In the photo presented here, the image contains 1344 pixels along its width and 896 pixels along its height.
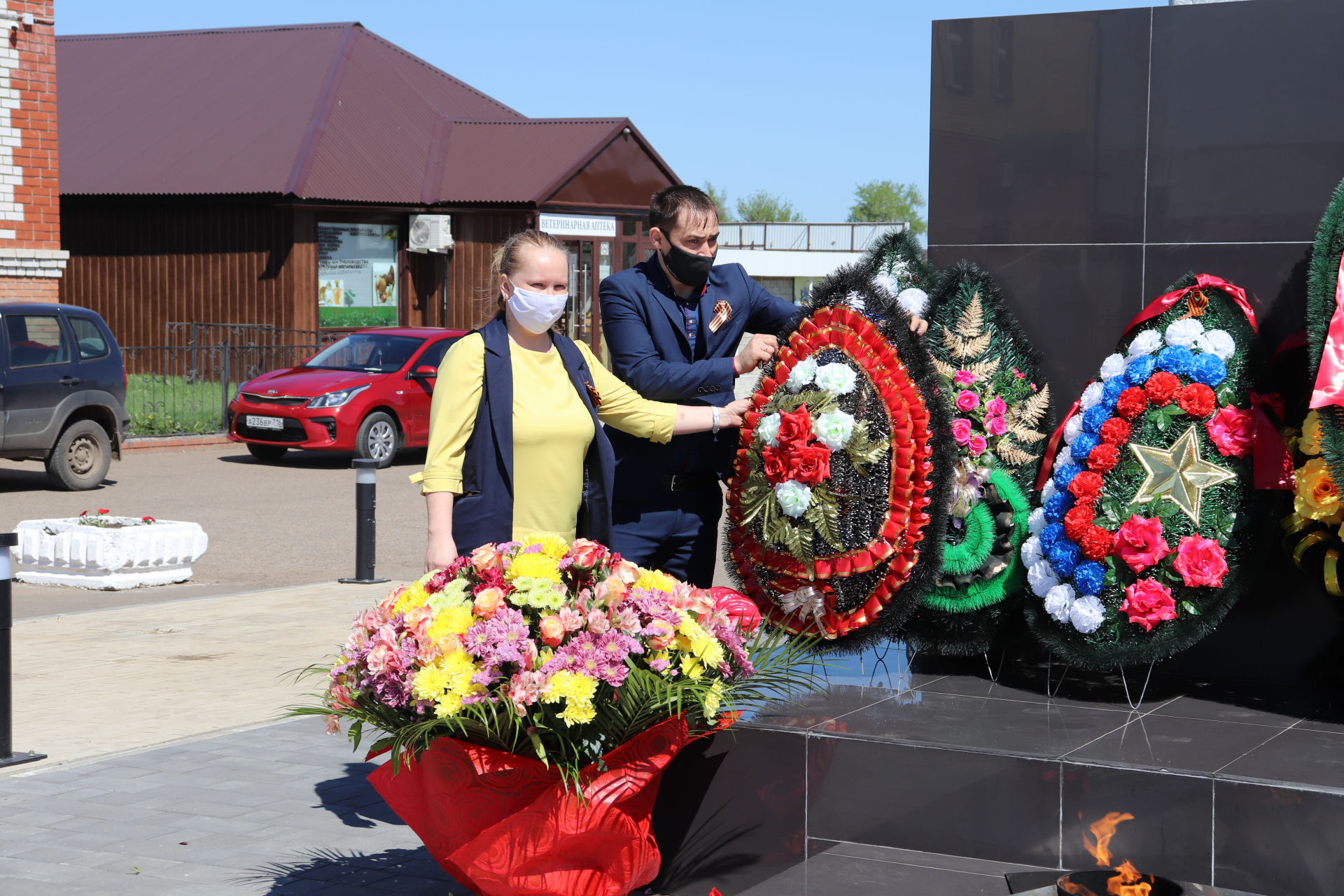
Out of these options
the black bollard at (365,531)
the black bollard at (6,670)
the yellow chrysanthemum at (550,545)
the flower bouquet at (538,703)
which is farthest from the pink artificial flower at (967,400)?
the black bollard at (365,531)

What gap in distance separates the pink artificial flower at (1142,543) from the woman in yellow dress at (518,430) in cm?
169

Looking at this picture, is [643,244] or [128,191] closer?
[128,191]

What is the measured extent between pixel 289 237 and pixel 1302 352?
2439 cm

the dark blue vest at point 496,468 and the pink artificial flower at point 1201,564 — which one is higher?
the dark blue vest at point 496,468

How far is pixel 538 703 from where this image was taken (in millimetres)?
3566

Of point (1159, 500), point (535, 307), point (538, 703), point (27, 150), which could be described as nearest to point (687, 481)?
point (535, 307)

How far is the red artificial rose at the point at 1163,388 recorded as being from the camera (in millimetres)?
4953

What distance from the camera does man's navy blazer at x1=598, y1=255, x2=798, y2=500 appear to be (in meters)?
4.77

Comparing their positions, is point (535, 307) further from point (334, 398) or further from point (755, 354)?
point (334, 398)

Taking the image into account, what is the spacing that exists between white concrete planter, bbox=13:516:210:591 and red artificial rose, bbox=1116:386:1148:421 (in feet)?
25.5

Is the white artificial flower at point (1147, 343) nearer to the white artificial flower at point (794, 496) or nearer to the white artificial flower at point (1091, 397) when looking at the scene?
the white artificial flower at point (1091, 397)

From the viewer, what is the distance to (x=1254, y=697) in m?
5.15

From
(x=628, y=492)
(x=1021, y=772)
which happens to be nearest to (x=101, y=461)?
(x=628, y=492)

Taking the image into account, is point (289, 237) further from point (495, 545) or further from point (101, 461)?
point (495, 545)
